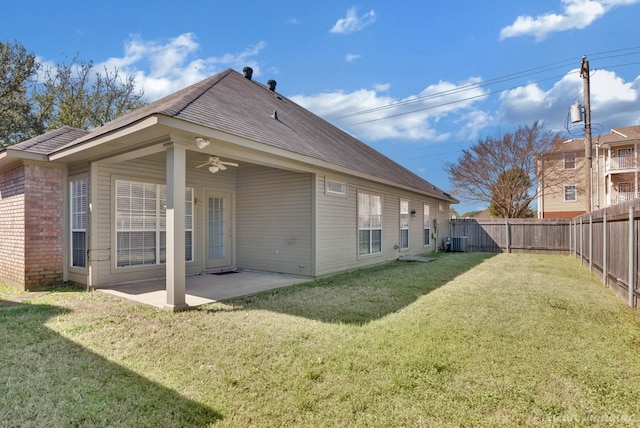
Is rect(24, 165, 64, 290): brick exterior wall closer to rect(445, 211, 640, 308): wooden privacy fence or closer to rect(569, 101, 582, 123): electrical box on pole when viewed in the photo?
rect(445, 211, 640, 308): wooden privacy fence

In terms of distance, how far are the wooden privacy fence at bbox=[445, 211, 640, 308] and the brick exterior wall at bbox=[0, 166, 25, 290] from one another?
419 inches

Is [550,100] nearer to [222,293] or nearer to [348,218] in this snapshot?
[348,218]

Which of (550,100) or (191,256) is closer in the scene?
(191,256)

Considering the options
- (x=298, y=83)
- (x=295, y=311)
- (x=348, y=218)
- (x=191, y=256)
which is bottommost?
(x=295, y=311)

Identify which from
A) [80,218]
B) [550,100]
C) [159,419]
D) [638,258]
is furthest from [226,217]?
[550,100]

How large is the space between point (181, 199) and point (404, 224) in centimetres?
925

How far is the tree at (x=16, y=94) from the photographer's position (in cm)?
1551

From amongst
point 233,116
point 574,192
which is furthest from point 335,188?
point 574,192

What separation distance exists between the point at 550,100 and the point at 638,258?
2295 cm

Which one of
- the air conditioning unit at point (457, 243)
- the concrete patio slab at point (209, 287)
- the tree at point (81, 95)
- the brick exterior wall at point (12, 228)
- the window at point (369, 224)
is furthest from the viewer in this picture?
the tree at point (81, 95)

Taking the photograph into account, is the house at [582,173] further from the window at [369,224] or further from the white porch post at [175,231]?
the white porch post at [175,231]

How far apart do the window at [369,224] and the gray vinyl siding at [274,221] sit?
2.25 m

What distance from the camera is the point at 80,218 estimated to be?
6.70 m

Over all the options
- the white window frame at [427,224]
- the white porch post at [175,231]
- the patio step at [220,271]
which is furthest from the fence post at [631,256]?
the white window frame at [427,224]
